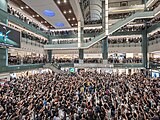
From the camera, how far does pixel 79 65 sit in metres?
20.8

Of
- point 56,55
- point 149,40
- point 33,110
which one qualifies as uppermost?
point 149,40

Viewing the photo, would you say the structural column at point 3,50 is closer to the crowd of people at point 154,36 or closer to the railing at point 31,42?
the railing at point 31,42

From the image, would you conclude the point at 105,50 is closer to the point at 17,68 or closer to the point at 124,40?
the point at 124,40

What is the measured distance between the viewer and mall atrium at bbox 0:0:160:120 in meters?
6.96

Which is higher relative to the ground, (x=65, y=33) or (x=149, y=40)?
(x=65, y=33)

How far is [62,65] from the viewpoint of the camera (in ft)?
71.3

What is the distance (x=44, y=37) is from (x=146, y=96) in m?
19.3

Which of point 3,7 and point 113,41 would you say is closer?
point 3,7

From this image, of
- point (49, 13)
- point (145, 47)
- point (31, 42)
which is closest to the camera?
point (49, 13)

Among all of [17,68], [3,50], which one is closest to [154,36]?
[17,68]

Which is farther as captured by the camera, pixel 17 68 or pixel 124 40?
pixel 124 40

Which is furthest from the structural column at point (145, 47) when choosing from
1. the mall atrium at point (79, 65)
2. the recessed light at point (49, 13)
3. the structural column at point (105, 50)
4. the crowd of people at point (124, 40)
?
the recessed light at point (49, 13)

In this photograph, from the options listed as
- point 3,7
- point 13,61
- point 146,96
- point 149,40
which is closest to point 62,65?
point 13,61

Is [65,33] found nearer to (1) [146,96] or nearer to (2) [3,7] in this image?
(2) [3,7]
